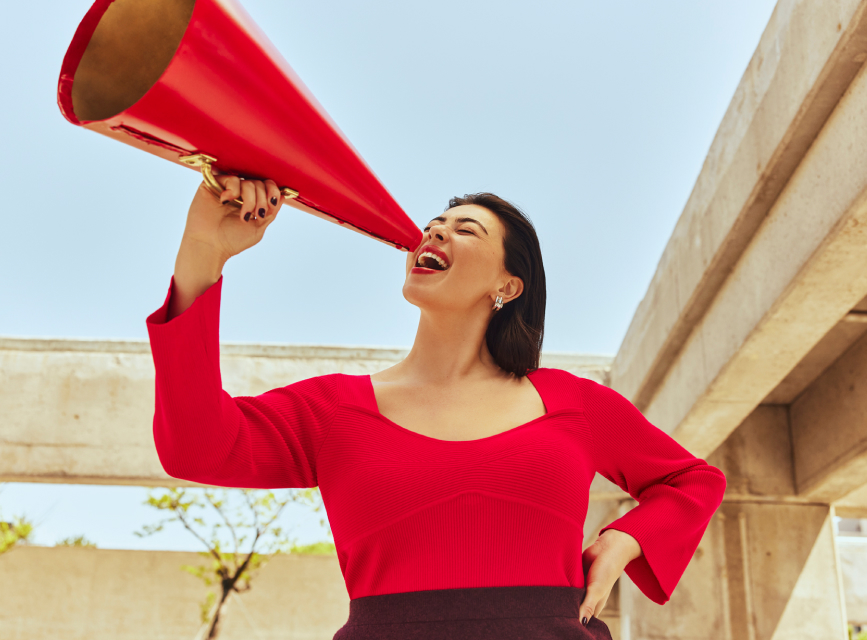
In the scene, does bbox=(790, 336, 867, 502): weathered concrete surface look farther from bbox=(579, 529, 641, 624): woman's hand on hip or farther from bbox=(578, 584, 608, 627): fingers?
bbox=(578, 584, 608, 627): fingers

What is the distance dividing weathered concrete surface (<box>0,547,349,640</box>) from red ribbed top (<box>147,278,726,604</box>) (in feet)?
33.3

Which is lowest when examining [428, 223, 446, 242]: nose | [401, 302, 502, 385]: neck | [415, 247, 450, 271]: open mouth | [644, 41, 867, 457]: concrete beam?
[401, 302, 502, 385]: neck

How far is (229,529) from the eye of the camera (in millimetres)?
11516

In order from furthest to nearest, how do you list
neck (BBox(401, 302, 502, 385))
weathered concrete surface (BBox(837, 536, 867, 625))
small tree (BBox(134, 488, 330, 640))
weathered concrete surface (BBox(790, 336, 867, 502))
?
small tree (BBox(134, 488, 330, 640)) → weathered concrete surface (BBox(837, 536, 867, 625)) → weathered concrete surface (BBox(790, 336, 867, 502)) → neck (BBox(401, 302, 502, 385))

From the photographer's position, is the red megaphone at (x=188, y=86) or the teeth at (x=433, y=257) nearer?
the red megaphone at (x=188, y=86)

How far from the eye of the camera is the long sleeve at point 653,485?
1.42m

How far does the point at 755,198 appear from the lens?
3.34 meters

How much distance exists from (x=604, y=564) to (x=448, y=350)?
1.58 ft

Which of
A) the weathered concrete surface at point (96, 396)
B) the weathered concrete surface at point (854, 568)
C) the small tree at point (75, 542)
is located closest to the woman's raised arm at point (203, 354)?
the weathered concrete surface at point (96, 396)

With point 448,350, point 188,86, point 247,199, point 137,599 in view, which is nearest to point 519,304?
point 448,350

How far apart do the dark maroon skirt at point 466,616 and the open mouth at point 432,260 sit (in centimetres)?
64

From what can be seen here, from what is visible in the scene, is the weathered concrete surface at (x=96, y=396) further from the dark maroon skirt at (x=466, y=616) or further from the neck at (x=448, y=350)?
the dark maroon skirt at (x=466, y=616)

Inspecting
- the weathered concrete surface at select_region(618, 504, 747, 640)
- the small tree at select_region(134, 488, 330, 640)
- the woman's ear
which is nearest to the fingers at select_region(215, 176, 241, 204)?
the woman's ear

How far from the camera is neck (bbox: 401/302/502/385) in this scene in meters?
1.53
